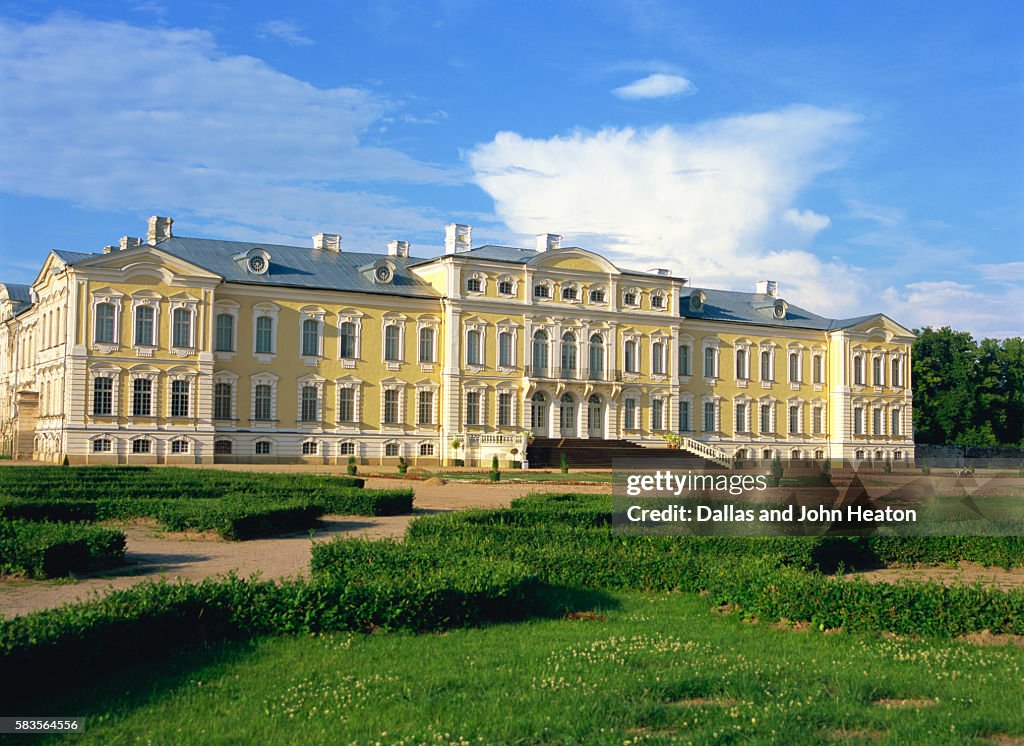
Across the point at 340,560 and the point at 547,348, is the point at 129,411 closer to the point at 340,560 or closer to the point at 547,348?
the point at 547,348

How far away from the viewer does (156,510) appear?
702 inches

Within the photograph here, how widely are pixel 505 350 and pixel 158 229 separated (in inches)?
663

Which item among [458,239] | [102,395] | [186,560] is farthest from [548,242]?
[186,560]

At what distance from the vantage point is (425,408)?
48.9 metres

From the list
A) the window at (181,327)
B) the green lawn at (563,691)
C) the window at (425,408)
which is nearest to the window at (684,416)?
the window at (425,408)

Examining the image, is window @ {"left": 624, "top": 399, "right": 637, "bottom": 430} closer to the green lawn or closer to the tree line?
the tree line

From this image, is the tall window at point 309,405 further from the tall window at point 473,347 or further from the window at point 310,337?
the tall window at point 473,347

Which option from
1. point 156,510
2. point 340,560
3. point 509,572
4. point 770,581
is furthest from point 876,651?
point 156,510

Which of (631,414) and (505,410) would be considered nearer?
(505,410)

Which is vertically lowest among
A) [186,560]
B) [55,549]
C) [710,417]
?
[186,560]

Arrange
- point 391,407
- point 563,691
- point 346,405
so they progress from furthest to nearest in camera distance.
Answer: point 391,407 < point 346,405 < point 563,691

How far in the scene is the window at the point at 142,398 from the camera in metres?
42.2

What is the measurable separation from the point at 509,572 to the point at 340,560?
2.03 m

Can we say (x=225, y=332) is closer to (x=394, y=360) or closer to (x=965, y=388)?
(x=394, y=360)
